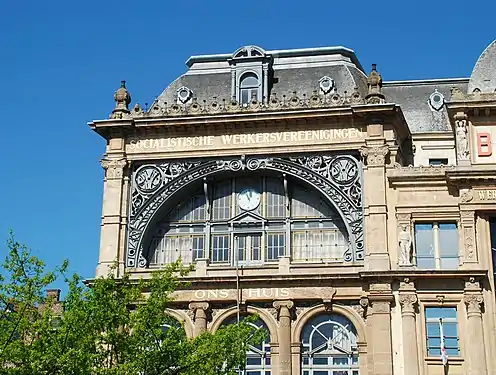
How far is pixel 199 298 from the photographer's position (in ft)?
124

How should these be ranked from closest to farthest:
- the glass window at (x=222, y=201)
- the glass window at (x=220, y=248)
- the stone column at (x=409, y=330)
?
the stone column at (x=409, y=330) → the glass window at (x=220, y=248) → the glass window at (x=222, y=201)

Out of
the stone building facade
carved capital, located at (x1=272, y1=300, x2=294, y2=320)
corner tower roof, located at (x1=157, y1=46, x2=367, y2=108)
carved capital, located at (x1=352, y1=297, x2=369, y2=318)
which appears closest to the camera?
the stone building facade

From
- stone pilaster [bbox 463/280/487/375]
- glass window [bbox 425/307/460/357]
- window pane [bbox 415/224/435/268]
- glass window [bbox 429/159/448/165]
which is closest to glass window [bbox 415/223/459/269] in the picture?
window pane [bbox 415/224/435/268]

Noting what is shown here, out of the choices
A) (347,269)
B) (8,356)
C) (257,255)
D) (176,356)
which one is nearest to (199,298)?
(257,255)

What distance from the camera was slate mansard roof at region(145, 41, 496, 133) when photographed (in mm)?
42594

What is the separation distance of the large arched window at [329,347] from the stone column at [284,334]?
737 mm

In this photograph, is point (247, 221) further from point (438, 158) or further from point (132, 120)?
point (438, 158)

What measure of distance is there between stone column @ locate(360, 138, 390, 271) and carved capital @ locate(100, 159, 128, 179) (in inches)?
410

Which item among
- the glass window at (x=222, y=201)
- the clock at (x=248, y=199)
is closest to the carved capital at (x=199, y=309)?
the glass window at (x=222, y=201)

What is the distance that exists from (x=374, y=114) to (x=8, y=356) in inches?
748

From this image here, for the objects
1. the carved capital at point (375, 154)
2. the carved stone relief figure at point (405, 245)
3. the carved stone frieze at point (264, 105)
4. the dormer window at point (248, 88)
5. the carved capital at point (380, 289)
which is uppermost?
the dormer window at point (248, 88)

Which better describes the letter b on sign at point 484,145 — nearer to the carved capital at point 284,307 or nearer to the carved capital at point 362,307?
the carved capital at point 362,307

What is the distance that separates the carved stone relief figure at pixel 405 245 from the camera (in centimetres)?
3688

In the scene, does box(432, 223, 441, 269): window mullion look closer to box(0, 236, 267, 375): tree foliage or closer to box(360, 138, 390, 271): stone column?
box(360, 138, 390, 271): stone column
